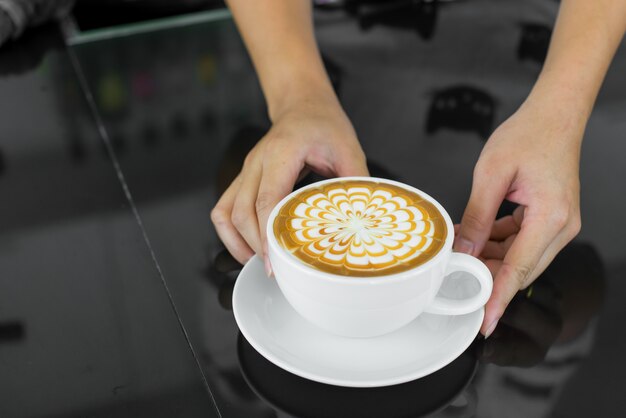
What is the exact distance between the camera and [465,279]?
2.84 feet

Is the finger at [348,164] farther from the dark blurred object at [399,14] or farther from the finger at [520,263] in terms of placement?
the dark blurred object at [399,14]

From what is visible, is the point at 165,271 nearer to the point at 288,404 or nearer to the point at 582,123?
the point at 288,404

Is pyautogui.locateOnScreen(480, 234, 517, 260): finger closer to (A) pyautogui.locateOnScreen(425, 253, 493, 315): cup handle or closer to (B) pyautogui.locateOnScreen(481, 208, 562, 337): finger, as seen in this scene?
(B) pyautogui.locateOnScreen(481, 208, 562, 337): finger

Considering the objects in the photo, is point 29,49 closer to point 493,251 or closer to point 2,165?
point 2,165

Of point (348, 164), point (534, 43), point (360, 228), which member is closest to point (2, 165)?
point (348, 164)

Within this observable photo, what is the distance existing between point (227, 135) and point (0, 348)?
0.59 metres

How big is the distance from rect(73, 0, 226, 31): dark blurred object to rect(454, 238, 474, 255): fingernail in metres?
1.27

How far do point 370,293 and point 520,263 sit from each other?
0.24 m

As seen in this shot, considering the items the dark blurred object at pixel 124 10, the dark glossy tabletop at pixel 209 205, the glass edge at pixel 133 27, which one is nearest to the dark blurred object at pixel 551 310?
the dark glossy tabletop at pixel 209 205

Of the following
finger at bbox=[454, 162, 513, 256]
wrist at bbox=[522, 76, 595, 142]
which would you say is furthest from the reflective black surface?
wrist at bbox=[522, 76, 595, 142]

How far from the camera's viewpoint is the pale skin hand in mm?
854

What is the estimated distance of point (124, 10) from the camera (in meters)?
1.92

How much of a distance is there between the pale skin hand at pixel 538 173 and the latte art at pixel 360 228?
0.12m

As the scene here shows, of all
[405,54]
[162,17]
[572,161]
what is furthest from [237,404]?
[162,17]
